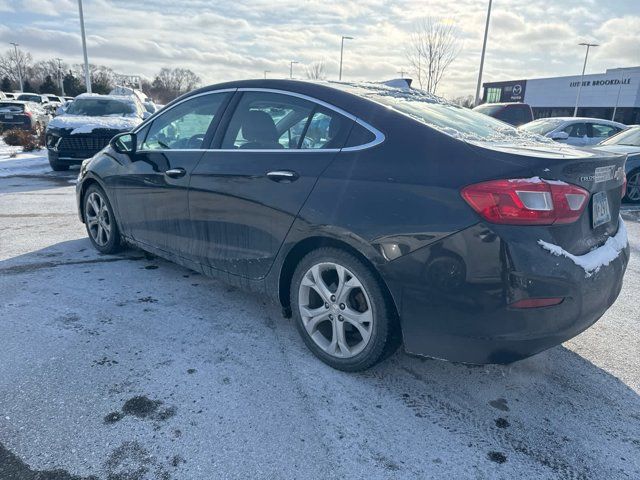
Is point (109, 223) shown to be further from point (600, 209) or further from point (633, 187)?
point (633, 187)

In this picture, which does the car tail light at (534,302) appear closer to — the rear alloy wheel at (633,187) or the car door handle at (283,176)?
the car door handle at (283,176)

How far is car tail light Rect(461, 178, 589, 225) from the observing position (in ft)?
7.10

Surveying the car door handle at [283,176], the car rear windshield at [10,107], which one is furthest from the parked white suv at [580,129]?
the car rear windshield at [10,107]

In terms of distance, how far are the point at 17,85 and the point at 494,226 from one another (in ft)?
301

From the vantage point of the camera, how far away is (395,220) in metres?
2.40

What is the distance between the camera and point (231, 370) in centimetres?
280

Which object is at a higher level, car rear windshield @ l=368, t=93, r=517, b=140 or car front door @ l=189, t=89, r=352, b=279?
car rear windshield @ l=368, t=93, r=517, b=140

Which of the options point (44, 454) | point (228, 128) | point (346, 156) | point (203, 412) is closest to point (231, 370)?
point (203, 412)

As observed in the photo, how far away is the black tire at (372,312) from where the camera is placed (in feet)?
8.30

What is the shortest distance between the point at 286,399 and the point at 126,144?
2924mm

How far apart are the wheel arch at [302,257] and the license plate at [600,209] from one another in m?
1.13

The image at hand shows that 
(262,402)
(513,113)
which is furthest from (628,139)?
(262,402)

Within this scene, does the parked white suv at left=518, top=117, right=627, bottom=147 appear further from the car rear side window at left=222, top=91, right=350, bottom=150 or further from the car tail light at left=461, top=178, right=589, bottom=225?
the car tail light at left=461, top=178, right=589, bottom=225

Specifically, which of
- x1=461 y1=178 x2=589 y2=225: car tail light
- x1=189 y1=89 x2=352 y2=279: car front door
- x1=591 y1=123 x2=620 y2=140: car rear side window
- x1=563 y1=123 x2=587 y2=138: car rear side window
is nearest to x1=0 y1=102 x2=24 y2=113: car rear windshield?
x1=563 y1=123 x2=587 y2=138: car rear side window
